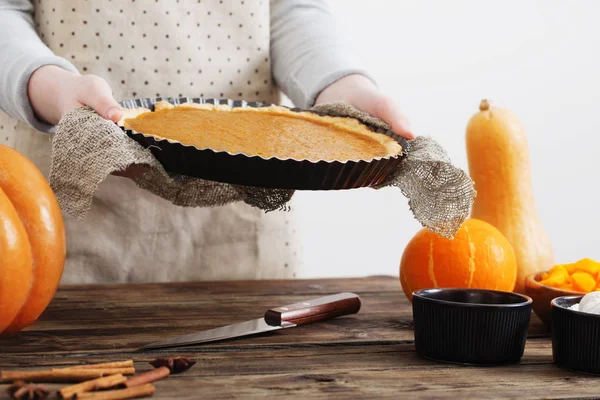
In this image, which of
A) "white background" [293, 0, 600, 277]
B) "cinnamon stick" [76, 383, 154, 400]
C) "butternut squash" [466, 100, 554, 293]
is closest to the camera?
"cinnamon stick" [76, 383, 154, 400]

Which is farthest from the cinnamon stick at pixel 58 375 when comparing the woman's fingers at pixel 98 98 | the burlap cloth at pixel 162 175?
the woman's fingers at pixel 98 98

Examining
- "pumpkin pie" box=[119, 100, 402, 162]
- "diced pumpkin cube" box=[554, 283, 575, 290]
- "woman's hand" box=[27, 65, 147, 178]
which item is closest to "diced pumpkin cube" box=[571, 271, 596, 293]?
"diced pumpkin cube" box=[554, 283, 575, 290]

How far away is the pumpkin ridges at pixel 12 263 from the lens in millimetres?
936

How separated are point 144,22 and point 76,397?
3.51 feet

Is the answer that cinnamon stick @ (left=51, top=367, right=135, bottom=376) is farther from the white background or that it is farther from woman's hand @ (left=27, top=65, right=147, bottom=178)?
the white background

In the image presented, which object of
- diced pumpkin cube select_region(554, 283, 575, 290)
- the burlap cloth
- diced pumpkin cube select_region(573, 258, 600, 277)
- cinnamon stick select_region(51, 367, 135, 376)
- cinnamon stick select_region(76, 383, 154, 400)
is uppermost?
the burlap cloth

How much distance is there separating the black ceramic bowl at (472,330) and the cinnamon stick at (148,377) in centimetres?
34

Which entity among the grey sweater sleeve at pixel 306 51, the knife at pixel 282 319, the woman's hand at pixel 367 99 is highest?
the grey sweater sleeve at pixel 306 51

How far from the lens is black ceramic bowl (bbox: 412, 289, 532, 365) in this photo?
92 cm

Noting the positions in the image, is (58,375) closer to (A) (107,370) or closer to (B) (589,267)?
(A) (107,370)

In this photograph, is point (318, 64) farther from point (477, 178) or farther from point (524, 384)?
point (524, 384)

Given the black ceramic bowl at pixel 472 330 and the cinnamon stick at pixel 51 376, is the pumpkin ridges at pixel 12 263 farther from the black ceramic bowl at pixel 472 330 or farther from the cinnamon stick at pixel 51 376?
the black ceramic bowl at pixel 472 330

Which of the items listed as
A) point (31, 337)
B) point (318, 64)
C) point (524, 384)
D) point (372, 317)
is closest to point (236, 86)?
point (318, 64)

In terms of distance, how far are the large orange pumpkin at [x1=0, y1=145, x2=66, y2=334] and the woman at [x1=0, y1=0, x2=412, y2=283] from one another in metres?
0.54
